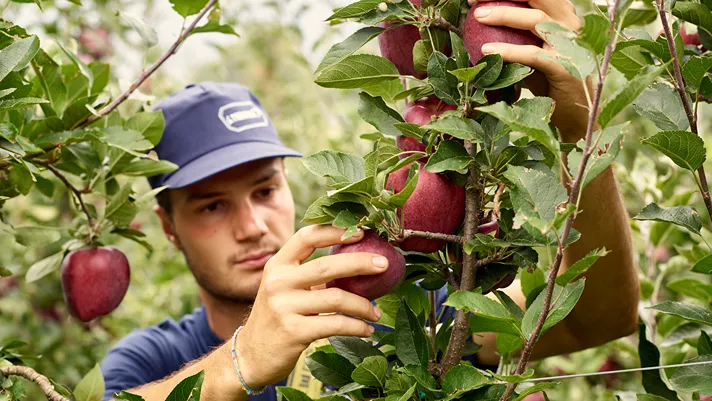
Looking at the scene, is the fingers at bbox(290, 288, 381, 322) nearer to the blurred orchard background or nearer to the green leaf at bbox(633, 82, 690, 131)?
the green leaf at bbox(633, 82, 690, 131)

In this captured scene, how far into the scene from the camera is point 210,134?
1.94 m

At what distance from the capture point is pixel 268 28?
445cm

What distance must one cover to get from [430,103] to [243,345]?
0.39m

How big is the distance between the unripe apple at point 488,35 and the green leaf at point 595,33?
162mm

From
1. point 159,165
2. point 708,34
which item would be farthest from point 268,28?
point 708,34

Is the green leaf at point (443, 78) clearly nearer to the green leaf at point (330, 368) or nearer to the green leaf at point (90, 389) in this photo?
the green leaf at point (330, 368)

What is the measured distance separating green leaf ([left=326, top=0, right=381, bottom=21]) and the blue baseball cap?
39.1 inches

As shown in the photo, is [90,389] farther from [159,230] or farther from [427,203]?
[159,230]

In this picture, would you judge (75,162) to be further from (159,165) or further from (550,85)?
(550,85)

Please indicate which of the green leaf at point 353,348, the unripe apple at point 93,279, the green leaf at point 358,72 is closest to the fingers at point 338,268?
the green leaf at point 353,348

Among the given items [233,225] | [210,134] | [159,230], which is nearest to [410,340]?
[233,225]

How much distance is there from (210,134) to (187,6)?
67 cm

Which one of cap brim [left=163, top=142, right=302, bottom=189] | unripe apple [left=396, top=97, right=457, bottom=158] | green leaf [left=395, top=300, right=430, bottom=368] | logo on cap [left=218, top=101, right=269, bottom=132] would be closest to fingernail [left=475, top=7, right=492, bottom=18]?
unripe apple [left=396, top=97, right=457, bottom=158]

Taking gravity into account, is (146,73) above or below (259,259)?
above
